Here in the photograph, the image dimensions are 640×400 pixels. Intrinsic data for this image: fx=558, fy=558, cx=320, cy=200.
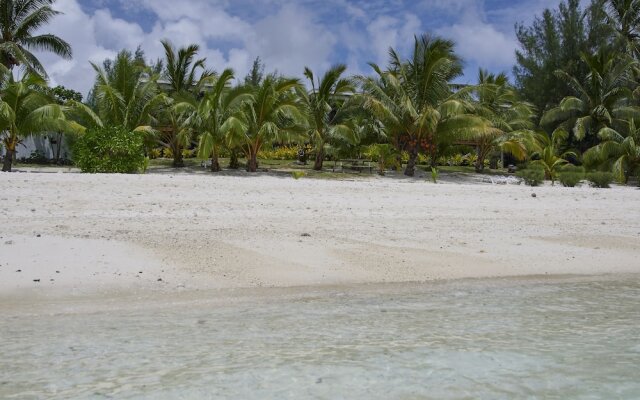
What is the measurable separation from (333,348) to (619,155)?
24.3 m

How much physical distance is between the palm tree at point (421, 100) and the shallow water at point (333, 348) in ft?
59.6

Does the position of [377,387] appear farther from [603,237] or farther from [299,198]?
[299,198]

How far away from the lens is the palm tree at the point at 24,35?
2423 centimetres

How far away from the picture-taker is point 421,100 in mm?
23781

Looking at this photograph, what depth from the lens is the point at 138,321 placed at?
4375mm

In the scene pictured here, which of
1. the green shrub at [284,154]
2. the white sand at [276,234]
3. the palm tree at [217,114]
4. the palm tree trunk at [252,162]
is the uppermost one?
the palm tree at [217,114]

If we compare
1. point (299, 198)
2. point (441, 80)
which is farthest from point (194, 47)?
point (299, 198)

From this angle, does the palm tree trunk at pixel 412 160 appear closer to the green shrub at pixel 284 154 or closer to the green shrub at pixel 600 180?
the green shrub at pixel 600 180

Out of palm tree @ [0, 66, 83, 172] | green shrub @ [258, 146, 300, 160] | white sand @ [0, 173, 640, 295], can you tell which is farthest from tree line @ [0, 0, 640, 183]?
white sand @ [0, 173, 640, 295]

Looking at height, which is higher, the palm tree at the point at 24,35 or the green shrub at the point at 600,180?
the palm tree at the point at 24,35

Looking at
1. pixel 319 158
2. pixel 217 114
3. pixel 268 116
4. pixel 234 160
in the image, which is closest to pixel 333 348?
pixel 217 114

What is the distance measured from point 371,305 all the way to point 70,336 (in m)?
2.48

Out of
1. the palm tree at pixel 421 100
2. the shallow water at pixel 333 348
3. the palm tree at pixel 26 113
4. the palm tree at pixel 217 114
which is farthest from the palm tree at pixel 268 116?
the shallow water at pixel 333 348

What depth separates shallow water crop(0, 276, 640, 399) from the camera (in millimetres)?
3166
